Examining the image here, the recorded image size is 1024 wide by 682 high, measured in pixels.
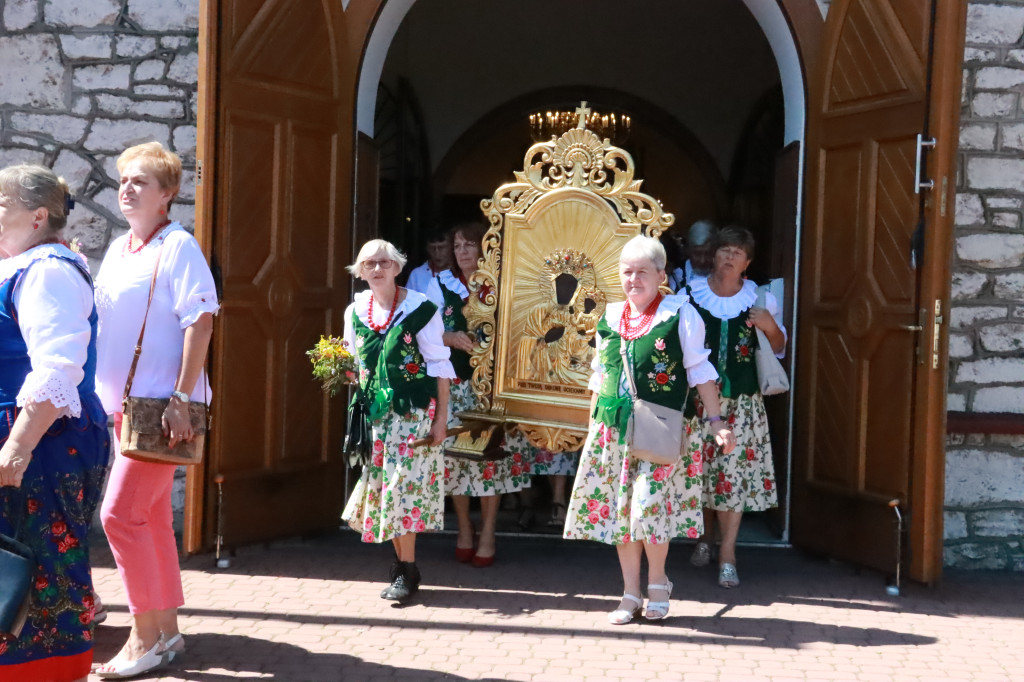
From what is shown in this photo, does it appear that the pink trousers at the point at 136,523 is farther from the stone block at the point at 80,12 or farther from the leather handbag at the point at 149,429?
the stone block at the point at 80,12

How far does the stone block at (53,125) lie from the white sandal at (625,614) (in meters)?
3.87

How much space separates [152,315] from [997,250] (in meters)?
4.27

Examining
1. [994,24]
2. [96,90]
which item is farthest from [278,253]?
[994,24]

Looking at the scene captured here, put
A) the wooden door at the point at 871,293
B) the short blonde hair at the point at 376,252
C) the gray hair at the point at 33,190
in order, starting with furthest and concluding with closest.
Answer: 1. the wooden door at the point at 871,293
2. the short blonde hair at the point at 376,252
3. the gray hair at the point at 33,190

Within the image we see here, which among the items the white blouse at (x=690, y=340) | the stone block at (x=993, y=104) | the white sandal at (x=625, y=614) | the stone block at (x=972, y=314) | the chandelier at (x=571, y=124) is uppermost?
the chandelier at (x=571, y=124)

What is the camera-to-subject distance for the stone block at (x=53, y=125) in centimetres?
595

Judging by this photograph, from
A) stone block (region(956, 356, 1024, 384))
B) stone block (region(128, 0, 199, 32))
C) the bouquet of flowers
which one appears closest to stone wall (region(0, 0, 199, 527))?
stone block (region(128, 0, 199, 32))

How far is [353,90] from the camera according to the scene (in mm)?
5945

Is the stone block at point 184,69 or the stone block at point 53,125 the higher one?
the stone block at point 184,69

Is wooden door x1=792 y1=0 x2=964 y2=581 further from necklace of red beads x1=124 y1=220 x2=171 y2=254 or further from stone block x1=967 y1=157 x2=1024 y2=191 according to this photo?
necklace of red beads x1=124 y1=220 x2=171 y2=254

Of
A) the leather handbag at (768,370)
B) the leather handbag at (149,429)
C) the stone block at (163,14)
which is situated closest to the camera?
the leather handbag at (149,429)

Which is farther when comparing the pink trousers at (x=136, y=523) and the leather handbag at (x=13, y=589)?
the pink trousers at (x=136, y=523)

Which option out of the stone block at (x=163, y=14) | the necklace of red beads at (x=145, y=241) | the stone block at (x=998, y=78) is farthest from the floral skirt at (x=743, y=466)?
the stone block at (x=163, y=14)

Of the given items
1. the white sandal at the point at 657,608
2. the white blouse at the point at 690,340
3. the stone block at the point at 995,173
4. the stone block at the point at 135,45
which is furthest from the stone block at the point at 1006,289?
the stone block at the point at 135,45
